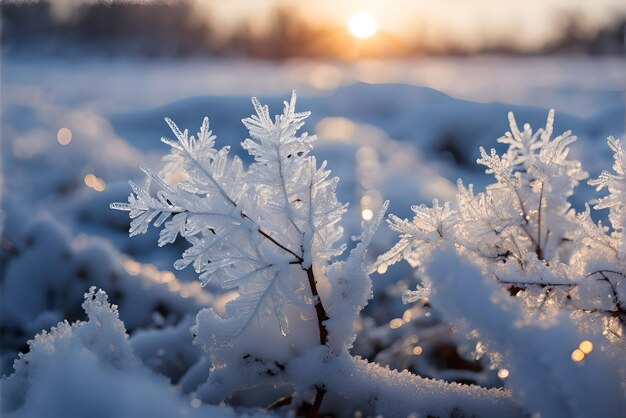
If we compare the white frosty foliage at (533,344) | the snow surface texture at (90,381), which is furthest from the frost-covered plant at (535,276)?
the snow surface texture at (90,381)

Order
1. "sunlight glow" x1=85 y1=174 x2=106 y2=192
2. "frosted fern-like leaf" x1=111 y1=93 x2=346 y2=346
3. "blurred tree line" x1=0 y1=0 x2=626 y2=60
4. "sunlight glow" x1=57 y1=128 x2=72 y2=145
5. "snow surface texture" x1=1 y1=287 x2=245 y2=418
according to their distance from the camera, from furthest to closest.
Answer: "blurred tree line" x1=0 y1=0 x2=626 y2=60 < "sunlight glow" x1=57 y1=128 x2=72 y2=145 < "sunlight glow" x1=85 y1=174 x2=106 y2=192 < "frosted fern-like leaf" x1=111 y1=93 x2=346 y2=346 < "snow surface texture" x1=1 y1=287 x2=245 y2=418

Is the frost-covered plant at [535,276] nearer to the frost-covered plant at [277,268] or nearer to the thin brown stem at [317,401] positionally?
the frost-covered plant at [277,268]

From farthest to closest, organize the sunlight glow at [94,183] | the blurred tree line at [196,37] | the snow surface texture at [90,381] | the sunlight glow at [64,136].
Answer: the blurred tree line at [196,37] < the sunlight glow at [64,136] < the sunlight glow at [94,183] < the snow surface texture at [90,381]

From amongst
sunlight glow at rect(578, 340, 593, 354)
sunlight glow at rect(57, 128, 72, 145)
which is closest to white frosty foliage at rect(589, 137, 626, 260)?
sunlight glow at rect(578, 340, 593, 354)

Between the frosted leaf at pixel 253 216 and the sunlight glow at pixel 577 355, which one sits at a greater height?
the frosted leaf at pixel 253 216

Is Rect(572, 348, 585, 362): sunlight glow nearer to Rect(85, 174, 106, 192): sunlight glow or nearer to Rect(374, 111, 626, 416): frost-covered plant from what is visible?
Rect(374, 111, 626, 416): frost-covered plant

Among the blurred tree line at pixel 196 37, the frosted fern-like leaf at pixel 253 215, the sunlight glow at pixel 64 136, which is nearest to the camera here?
the frosted fern-like leaf at pixel 253 215

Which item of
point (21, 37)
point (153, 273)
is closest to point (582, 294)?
point (153, 273)

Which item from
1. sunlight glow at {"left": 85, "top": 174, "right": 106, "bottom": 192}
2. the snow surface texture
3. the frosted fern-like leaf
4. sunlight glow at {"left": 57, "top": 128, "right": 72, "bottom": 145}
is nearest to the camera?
the snow surface texture

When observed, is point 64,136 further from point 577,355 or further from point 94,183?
point 577,355
